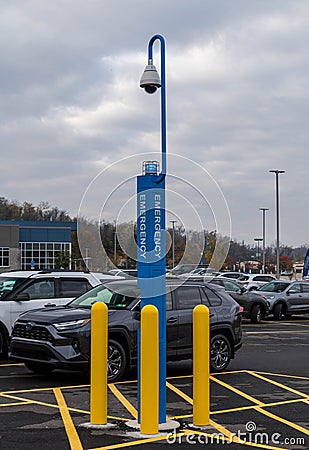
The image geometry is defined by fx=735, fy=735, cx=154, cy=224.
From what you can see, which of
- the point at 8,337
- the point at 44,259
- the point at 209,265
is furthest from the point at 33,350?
the point at 44,259

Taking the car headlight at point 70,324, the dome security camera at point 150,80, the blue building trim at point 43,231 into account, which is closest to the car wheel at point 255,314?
the car headlight at point 70,324

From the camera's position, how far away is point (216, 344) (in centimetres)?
1302

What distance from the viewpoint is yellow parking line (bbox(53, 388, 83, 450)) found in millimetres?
7634

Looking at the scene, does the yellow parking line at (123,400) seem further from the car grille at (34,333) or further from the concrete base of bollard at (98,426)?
the car grille at (34,333)

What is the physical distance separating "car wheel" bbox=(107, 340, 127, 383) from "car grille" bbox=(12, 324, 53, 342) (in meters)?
0.97

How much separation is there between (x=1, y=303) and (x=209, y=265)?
6.39 meters

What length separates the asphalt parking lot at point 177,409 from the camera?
7789 mm

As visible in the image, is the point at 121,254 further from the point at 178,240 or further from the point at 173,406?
the point at 173,406

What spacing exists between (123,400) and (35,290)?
199 inches

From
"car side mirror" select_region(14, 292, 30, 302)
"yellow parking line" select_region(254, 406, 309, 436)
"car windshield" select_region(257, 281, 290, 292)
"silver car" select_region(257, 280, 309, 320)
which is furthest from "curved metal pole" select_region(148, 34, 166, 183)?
"car windshield" select_region(257, 281, 290, 292)

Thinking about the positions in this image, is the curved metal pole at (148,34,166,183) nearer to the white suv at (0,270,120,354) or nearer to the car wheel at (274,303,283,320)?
the white suv at (0,270,120,354)

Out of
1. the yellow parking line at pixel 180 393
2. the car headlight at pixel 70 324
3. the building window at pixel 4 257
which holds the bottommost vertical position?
the yellow parking line at pixel 180 393

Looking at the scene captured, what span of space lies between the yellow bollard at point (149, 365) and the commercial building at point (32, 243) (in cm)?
7333

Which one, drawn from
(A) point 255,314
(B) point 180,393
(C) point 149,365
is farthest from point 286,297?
(C) point 149,365
